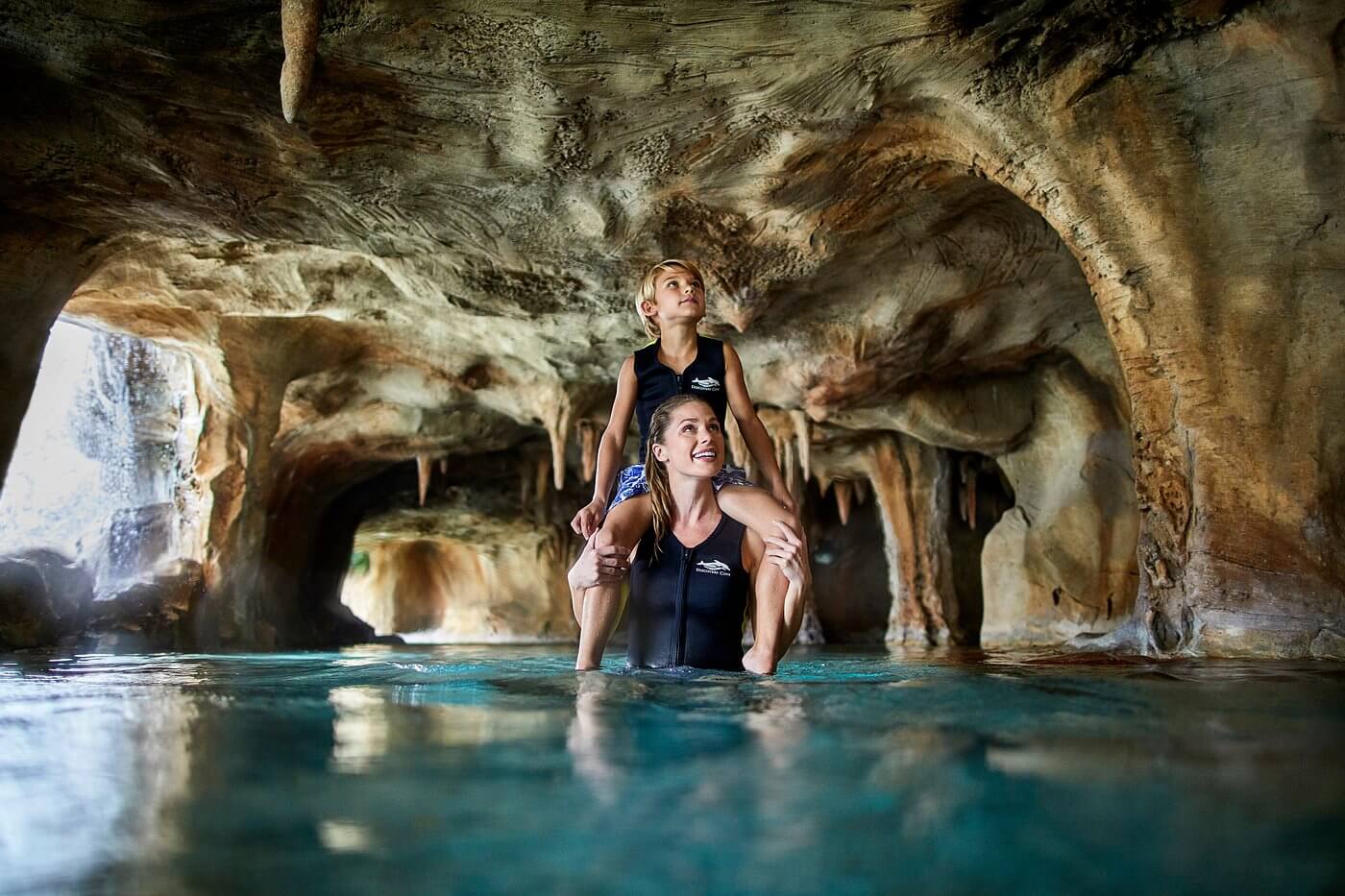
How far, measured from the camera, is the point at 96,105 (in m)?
5.11

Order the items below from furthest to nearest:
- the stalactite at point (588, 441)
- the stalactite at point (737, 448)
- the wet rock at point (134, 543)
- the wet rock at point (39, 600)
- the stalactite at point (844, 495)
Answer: the stalactite at point (844, 495), the stalactite at point (588, 441), the stalactite at point (737, 448), the wet rock at point (134, 543), the wet rock at point (39, 600)

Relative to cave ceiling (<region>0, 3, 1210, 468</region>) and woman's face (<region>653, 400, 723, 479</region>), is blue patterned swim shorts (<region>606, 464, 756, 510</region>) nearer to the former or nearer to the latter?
woman's face (<region>653, 400, 723, 479</region>)

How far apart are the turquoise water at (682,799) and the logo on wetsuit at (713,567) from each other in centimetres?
138

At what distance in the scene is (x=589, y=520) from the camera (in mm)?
3359

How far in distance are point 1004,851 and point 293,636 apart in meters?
12.2

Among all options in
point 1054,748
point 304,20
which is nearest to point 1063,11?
point 304,20

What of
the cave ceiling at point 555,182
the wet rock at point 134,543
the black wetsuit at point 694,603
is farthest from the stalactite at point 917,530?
the black wetsuit at point 694,603

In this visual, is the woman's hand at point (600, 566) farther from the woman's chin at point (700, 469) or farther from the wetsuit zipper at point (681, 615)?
the woman's chin at point (700, 469)

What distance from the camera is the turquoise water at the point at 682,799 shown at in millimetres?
974

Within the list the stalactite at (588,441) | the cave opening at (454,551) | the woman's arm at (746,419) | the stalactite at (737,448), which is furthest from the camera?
the cave opening at (454,551)

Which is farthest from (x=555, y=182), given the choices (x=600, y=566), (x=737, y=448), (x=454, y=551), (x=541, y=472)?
(x=454, y=551)

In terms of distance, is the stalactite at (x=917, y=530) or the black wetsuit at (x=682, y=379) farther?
the stalactite at (x=917, y=530)

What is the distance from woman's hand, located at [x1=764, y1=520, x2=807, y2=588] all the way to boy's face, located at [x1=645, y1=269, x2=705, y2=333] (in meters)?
1.09

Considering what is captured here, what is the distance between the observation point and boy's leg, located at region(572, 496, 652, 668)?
10.5 ft
